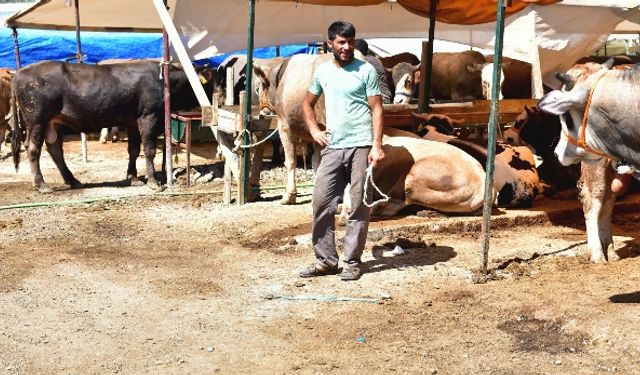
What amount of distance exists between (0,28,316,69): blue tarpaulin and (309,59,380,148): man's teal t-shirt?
15602 mm

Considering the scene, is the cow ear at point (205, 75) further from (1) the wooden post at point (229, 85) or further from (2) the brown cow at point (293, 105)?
(2) the brown cow at point (293, 105)

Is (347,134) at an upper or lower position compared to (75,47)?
upper

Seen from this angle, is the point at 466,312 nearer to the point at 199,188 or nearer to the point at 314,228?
the point at 314,228

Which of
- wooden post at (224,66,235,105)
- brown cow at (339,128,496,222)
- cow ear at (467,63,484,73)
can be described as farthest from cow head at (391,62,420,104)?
brown cow at (339,128,496,222)

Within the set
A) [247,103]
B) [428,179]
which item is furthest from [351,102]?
[247,103]

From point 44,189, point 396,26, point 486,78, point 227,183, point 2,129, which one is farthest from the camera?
point 2,129

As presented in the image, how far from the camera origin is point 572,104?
260 inches

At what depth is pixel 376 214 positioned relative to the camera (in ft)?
33.1

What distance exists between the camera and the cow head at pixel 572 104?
661cm

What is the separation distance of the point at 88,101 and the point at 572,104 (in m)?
9.51

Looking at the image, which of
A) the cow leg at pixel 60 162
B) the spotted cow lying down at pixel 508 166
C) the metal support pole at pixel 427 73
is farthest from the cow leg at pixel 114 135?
the spotted cow lying down at pixel 508 166

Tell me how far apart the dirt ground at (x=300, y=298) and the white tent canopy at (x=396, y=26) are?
313 centimetres

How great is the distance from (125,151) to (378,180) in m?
10.7

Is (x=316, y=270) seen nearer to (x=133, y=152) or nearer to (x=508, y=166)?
(x=508, y=166)
